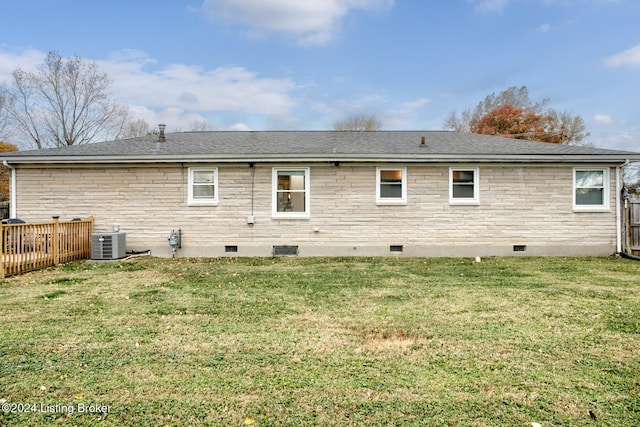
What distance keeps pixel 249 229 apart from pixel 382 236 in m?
3.88

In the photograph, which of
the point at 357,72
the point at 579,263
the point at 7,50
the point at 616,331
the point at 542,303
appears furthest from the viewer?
the point at 7,50

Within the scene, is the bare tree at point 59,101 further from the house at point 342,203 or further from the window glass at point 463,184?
the window glass at point 463,184

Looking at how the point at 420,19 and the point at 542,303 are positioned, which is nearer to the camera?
the point at 542,303

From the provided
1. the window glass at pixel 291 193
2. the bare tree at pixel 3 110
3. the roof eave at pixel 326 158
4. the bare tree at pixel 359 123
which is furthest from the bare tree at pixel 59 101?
the window glass at pixel 291 193

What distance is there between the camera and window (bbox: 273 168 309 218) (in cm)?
1096

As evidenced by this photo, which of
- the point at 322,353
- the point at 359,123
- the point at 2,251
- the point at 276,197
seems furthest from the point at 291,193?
the point at 359,123

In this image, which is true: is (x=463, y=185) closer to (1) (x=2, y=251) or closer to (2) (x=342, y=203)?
(2) (x=342, y=203)

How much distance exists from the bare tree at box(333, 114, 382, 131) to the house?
2011cm

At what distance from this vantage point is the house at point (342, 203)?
428 inches

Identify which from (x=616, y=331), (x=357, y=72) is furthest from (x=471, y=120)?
(x=616, y=331)

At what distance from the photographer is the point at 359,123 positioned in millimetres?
30641

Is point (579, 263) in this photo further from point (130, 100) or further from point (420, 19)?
point (130, 100)

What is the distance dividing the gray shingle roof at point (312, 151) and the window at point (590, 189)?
1.98 ft

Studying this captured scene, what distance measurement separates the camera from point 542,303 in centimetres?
546
